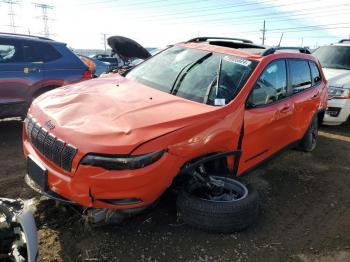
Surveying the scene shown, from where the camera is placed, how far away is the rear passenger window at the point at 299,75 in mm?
4844

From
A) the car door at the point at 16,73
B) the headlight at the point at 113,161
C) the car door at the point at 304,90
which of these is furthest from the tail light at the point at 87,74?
the headlight at the point at 113,161

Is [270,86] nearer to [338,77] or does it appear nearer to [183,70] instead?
[183,70]

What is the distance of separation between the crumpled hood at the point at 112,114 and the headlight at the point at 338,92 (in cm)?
519

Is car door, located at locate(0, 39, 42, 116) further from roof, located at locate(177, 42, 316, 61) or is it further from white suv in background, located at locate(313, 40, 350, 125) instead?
white suv in background, located at locate(313, 40, 350, 125)

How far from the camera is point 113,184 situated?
2.74 m

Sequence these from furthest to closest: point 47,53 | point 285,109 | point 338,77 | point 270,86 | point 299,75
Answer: point 338,77 < point 47,53 < point 299,75 < point 285,109 < point 270,86

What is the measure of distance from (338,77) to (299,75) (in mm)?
3401

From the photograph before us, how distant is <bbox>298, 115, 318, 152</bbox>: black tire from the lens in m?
5.88

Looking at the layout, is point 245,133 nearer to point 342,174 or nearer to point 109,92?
point 109,92

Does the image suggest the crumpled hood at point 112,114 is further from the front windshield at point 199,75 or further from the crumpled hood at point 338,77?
the crumpled hood at point 338,77

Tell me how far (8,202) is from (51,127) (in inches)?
32.0

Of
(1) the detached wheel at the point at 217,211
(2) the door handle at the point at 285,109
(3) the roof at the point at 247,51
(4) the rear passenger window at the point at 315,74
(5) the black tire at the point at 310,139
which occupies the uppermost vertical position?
(3) the roof at the point at 247,51

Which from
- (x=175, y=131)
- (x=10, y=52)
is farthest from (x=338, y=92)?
(x=10, y=52)

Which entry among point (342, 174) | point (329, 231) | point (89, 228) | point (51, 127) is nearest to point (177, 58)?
point (51, 127)
